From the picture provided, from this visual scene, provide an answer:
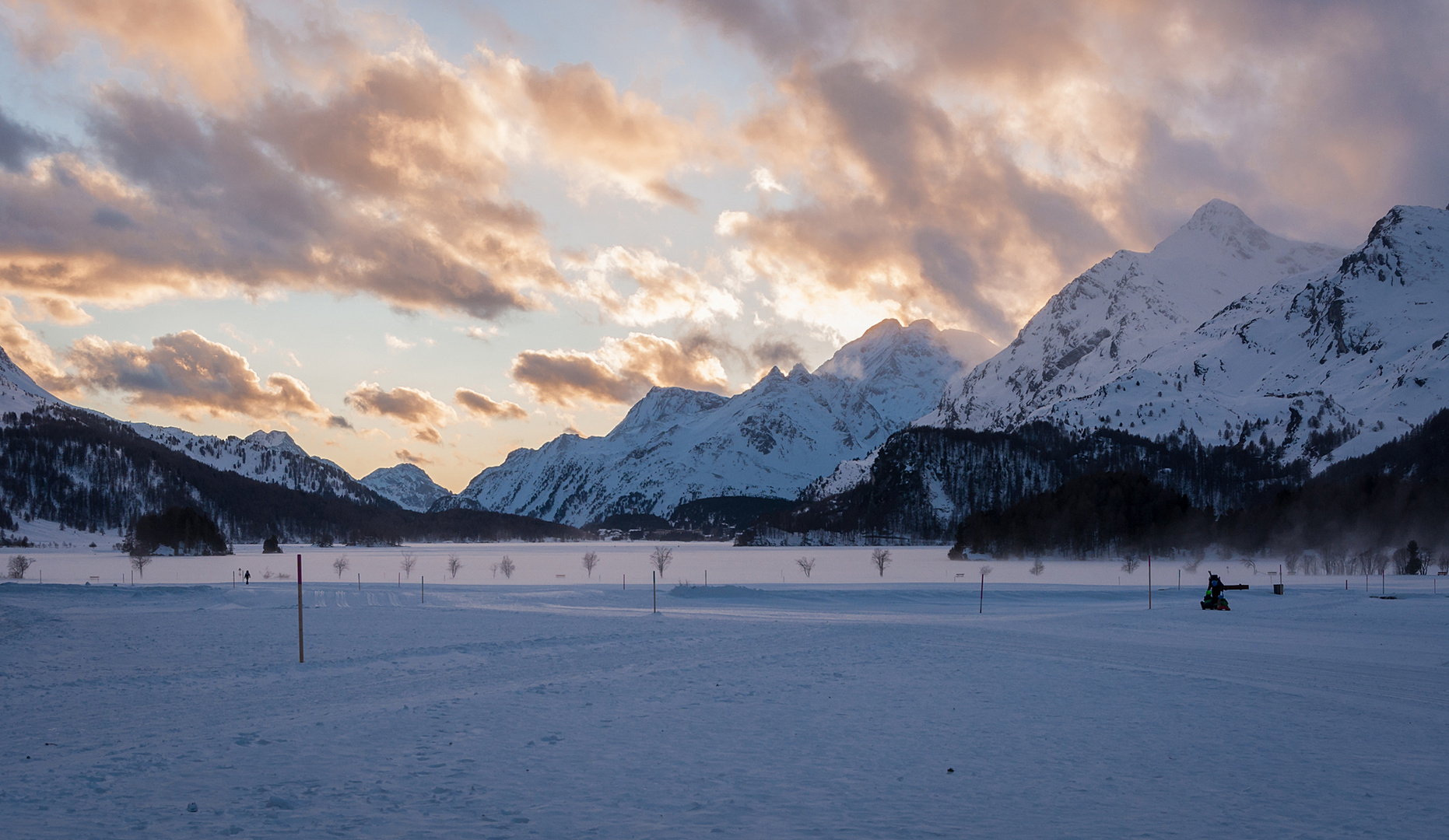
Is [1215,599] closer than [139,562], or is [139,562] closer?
[1215,599]

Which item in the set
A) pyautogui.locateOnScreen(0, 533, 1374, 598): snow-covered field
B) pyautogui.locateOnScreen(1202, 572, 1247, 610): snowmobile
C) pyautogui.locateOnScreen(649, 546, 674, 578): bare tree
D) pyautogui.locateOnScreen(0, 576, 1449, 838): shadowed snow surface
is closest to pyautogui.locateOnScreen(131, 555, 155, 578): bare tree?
pyautogui.locateOnScreen(0, 533, 1374, 598): snow-covered field

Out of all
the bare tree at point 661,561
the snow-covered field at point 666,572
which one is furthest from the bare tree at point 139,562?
the bare tree at point 661,561

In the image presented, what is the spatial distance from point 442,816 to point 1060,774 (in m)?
8.04

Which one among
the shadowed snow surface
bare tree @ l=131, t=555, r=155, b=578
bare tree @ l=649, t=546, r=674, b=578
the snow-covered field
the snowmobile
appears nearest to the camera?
the shadowed snow surface

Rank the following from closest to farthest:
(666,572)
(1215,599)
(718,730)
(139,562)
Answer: (718,730) < (1215,599) < (139,562) < (666,572)

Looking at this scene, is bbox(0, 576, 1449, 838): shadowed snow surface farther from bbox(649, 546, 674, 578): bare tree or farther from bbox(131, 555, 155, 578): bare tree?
bbox(131, 555, 155, 578): bare tree

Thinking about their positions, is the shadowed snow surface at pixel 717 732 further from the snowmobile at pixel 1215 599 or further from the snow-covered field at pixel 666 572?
the snow-covered field at pixel 666 572

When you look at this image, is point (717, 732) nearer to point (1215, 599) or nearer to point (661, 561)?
point (1215, 599)

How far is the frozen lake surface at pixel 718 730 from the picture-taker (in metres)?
10.3

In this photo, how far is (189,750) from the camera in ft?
43.6

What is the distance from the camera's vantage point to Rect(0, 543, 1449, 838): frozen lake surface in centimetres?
1029

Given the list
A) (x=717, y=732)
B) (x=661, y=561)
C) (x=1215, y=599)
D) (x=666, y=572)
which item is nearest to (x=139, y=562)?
(x=661, y=561)

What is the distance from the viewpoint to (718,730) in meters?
15.3

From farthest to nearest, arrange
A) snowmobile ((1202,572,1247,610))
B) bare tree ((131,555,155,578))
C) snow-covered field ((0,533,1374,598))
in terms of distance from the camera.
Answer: bare tree ((131,555,155,578)) < snow-covered field ((0,533,1374,598)) < snowmobile ((1202,572,1247,610))
